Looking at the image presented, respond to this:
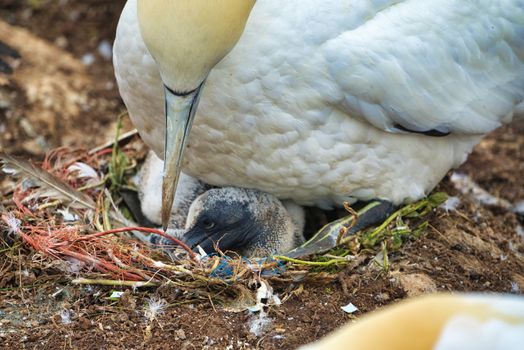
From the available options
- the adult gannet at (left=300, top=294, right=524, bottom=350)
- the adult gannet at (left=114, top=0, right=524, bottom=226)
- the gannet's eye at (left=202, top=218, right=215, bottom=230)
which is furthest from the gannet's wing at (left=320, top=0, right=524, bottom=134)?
the adult gannet at (left=300, top=294, right=524, bottom=350)

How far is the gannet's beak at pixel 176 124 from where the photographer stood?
398cm

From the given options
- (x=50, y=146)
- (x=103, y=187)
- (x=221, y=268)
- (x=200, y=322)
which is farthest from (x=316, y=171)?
(x=50, y=146)

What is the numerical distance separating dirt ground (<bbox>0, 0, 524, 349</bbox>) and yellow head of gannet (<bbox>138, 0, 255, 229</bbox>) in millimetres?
791

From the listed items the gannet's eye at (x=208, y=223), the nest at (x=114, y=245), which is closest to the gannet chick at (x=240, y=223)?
the gannet's eye at (x=208, y=223)

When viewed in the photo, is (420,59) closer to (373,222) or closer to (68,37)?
(373,222)

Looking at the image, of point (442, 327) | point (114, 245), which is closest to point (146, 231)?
point (114, 245)

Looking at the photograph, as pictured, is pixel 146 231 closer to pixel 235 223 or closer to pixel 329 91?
pixel 235 223

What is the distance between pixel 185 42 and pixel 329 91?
3.11 feet

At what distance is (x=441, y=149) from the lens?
504cm

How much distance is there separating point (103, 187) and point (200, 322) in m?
1.60

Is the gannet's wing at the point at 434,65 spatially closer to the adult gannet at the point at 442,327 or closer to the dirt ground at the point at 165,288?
the dirt ground at the point at 165,288

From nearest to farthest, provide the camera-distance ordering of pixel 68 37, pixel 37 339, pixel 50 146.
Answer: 1. pixel 37 339
2. pixel 50 146
3. pixel 68 37

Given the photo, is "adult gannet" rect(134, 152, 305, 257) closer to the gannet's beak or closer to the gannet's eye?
the gannet's eye

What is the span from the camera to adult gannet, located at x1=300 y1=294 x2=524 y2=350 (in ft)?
7.21
